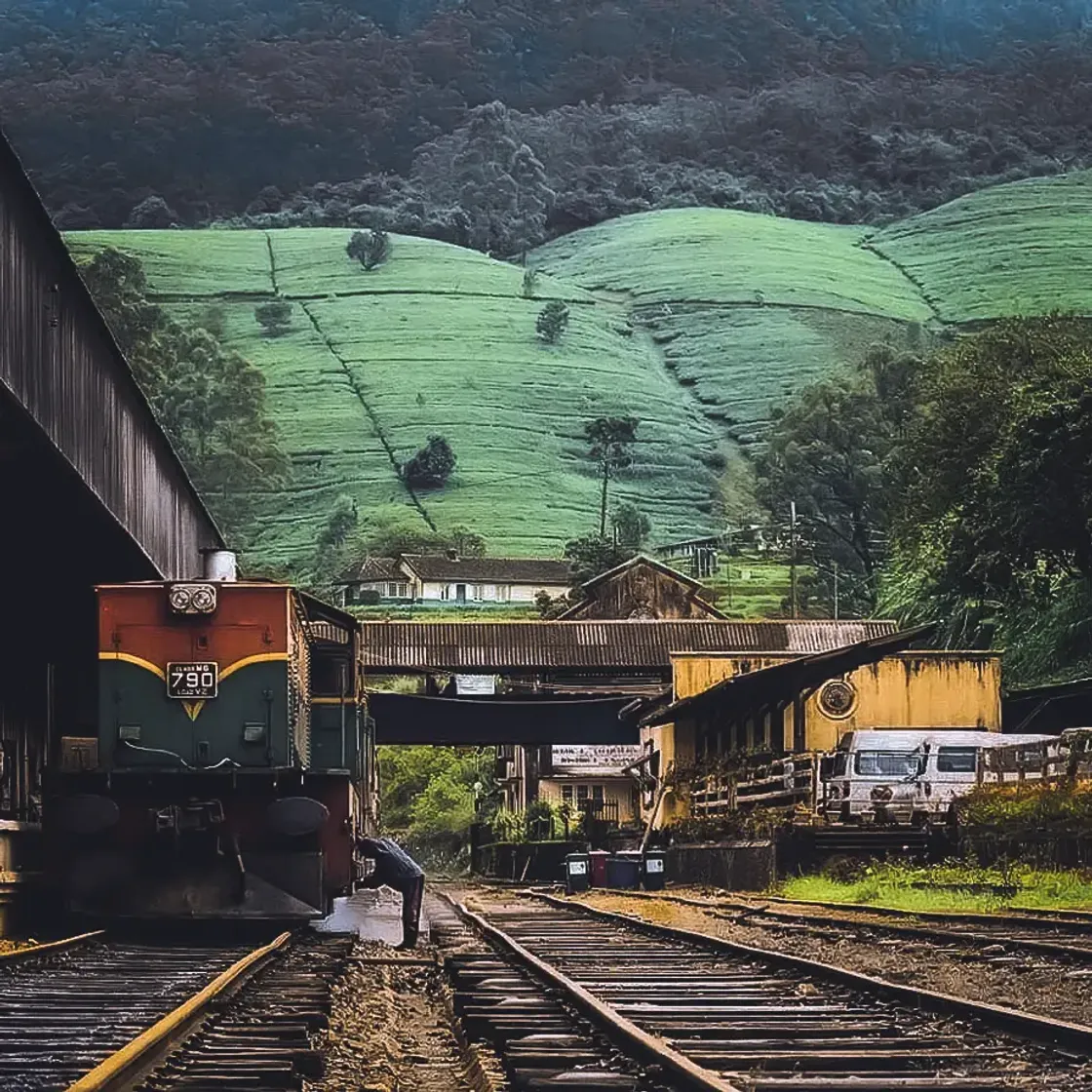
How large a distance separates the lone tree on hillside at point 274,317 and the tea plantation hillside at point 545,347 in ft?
2.69

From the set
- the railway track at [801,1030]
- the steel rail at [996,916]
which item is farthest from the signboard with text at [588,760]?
the railway track at [801,1030]

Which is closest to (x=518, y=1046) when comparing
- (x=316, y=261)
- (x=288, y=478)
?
(x=288, y=478)

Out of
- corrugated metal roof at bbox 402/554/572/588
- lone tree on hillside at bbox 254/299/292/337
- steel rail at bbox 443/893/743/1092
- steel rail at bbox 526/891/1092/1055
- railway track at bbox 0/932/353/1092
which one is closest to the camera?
steel rail at bbox 443/893/743/1092

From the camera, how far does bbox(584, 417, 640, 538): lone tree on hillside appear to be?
467 ft

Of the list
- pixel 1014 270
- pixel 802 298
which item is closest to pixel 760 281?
pixel 802 298

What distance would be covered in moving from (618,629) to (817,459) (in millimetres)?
61025

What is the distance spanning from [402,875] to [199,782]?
2.18 metres

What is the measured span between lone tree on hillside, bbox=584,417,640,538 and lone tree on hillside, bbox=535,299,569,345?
21.5m

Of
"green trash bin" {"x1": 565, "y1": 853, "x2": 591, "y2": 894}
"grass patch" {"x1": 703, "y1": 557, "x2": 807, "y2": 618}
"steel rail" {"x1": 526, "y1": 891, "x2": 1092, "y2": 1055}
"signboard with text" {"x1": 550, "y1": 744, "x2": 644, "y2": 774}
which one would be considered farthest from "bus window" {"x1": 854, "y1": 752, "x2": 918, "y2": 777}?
"grass patch" {"x1": 703, "y1": 557, "x2": 807, "y2": 618}

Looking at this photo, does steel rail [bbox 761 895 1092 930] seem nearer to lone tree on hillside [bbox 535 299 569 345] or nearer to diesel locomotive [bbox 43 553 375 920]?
diesel locomotive [bbox 43 553 375 920]

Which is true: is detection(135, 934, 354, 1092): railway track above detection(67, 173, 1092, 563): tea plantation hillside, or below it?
below

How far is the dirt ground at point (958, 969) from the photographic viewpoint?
410 inches

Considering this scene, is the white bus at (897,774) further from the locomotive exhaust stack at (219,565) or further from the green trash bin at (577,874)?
the locomotive exhaust stack at (219,565)

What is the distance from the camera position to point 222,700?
57.3 feet
